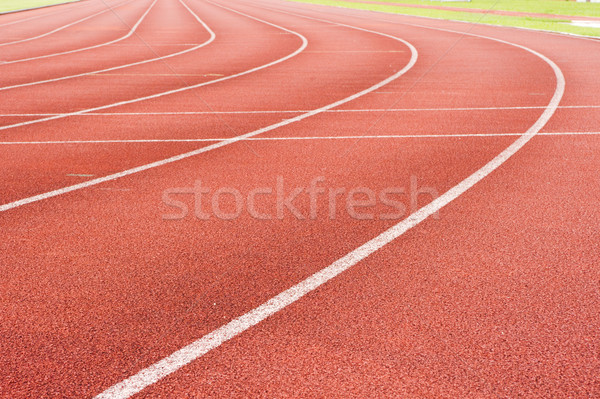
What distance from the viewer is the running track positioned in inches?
134

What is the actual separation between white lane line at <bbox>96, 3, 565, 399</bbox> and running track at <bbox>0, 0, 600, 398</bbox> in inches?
0.7

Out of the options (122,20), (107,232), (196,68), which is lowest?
(122,20)

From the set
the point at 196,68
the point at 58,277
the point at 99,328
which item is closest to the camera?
the point at 99,328

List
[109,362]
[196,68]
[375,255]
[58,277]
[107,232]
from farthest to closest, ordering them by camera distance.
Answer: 1. [196,68]
2. [107,232]
3. [375,255]
4. [58,277]
5. [109,362]

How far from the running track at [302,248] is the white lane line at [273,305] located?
0.05 ft

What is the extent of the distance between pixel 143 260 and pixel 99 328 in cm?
97

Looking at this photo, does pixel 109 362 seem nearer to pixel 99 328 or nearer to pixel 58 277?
pixel 99 328

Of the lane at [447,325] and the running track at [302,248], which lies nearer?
the lane at [447,325]

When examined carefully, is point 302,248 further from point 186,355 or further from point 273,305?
point 186,355

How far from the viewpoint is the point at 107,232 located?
522 cm

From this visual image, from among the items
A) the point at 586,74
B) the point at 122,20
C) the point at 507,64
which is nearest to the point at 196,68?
the point at 507,64

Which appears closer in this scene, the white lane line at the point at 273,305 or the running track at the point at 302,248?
the white lane line at the point at 273,305

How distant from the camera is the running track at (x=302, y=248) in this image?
11.1 ft

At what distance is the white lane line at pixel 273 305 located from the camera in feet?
10.7
